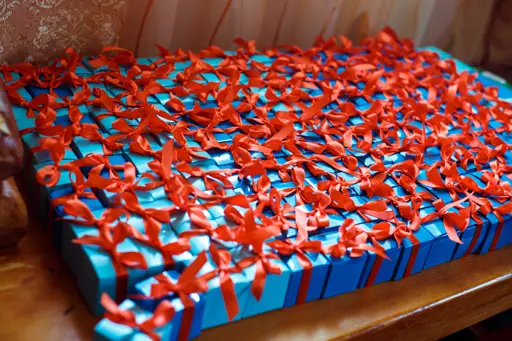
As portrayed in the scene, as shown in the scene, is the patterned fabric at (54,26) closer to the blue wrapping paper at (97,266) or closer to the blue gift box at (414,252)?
the blue wrapping paper at (97,266)

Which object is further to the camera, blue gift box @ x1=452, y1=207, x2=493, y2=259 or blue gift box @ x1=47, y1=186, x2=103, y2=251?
blue gift box @ x1=452, y1=207, x2=493, y2=259

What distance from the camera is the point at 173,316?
547 millimetres

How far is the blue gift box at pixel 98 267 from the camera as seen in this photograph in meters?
0.56

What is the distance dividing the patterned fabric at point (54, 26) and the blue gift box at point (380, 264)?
1.76 ft

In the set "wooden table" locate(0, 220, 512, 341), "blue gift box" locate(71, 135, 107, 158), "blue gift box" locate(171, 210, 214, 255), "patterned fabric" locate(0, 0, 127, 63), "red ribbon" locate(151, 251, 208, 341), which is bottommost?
"wooden table" locate(0, 220, 512, 341)

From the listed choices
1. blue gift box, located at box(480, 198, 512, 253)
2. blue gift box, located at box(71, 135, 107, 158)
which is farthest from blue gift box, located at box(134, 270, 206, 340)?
blue gift box, located at box(480, 198, 512, 253)

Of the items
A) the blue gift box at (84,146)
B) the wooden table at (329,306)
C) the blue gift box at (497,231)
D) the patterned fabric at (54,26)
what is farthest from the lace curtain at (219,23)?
the blue gift box at (497,231)

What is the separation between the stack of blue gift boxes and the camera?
0.59 metres

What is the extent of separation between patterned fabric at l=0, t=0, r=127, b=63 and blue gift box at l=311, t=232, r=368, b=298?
20.4 inches

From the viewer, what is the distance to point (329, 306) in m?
0.68

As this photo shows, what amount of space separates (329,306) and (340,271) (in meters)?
0.05

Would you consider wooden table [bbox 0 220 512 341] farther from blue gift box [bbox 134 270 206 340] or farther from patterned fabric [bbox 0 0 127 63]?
patterned fabric [bbox 0 0 127 63]

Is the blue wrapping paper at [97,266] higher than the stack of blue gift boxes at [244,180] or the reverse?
the reverse

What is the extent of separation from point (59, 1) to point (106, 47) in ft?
0.33
